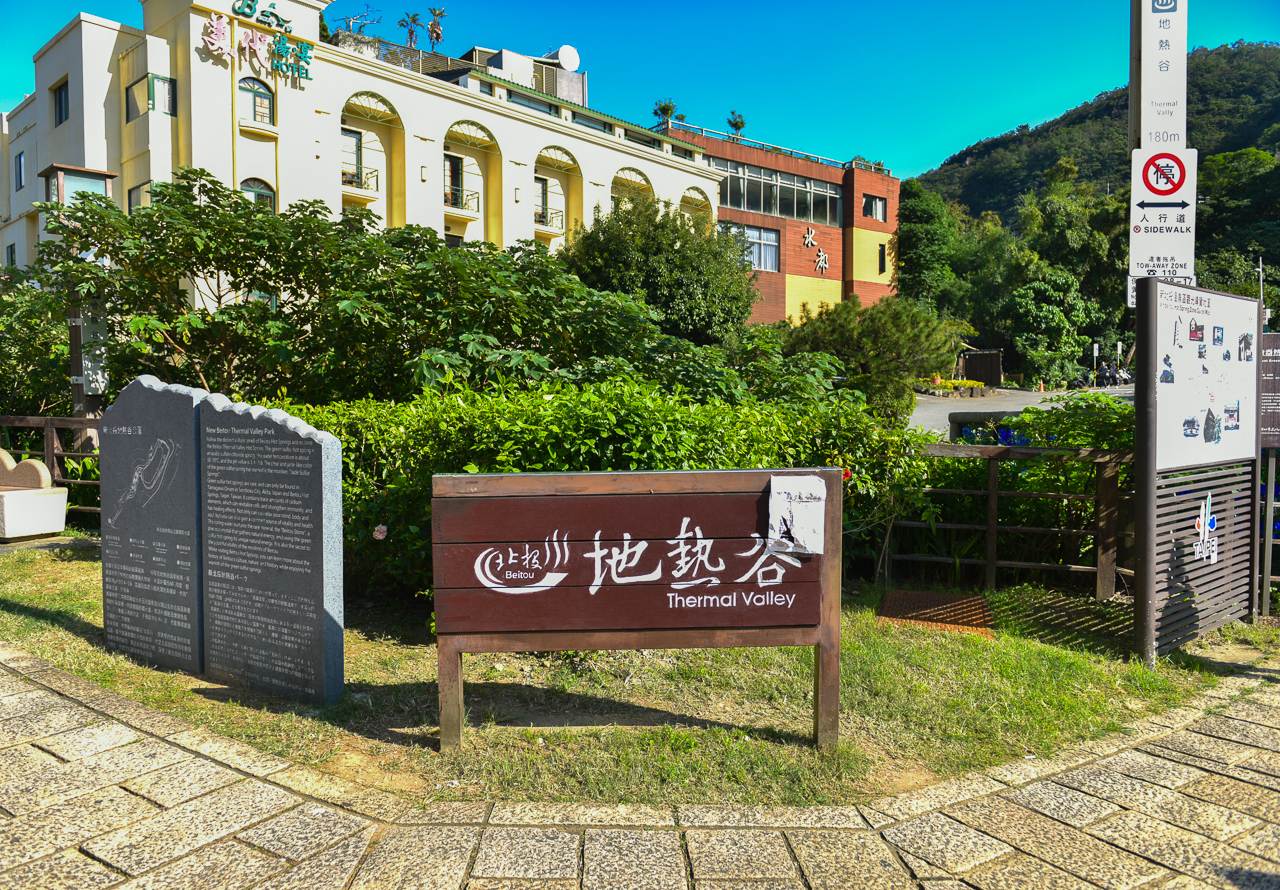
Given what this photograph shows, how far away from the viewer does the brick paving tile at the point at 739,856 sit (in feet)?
8.75

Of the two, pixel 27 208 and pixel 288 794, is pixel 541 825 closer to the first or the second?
pixel 288 794

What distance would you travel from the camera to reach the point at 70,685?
4324 millimetres

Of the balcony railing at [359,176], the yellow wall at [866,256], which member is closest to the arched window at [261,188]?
the balcony railing at [359,176]

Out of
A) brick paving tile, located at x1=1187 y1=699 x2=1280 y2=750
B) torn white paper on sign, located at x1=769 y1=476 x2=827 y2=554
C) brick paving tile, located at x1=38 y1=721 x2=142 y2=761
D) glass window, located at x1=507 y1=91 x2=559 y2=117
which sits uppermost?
glass window, located at x1=507 y1=91 x2=559 y2=117

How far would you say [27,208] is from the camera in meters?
26.7

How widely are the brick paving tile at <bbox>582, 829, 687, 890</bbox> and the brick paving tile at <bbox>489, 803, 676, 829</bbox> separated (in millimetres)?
73

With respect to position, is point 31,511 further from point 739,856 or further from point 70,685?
point 739,856

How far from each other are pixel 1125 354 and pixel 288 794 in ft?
180

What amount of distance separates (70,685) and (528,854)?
10.0 feet

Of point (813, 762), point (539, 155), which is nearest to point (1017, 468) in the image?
point (813, 762)

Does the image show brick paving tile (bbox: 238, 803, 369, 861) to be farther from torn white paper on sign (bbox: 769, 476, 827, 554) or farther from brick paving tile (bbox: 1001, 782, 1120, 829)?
brick paving tile (bbox: 1001, 782, 1120, 829)

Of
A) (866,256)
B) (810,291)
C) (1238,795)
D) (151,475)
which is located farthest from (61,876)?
(866,256)

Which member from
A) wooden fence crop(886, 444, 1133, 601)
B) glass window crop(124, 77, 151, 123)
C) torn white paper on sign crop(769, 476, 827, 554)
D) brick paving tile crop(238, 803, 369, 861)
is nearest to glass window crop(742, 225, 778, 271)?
glass window crop(124, 77, 151, 123)

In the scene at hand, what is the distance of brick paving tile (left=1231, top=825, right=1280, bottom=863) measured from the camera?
2.82 m
